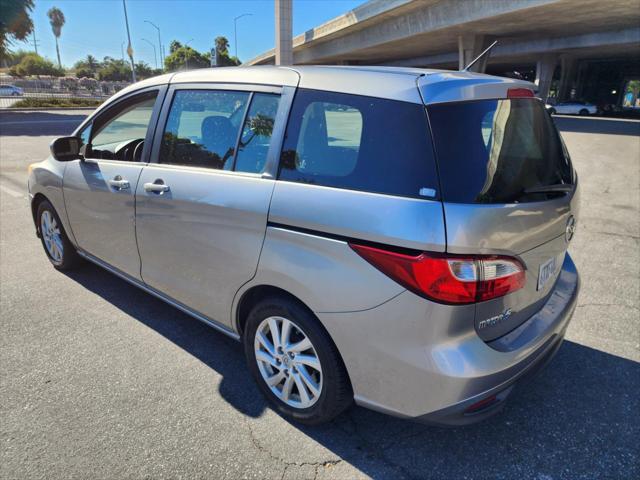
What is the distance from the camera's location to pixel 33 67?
299 feet

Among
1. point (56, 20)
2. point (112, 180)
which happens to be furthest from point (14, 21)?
point (56, 20)

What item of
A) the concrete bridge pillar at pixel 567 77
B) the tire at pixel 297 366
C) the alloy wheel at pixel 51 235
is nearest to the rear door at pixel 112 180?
the alloy wheel at pixel 51 235

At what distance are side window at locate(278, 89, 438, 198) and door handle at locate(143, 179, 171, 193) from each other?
0.95m

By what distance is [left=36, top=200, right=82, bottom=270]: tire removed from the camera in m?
4.24

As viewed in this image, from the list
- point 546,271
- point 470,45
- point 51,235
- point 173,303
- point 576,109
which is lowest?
point 173,303

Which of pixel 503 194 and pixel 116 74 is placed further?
pixel 116 74

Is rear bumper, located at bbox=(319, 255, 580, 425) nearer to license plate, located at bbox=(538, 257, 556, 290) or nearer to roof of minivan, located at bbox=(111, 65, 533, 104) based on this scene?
license plate, located at bbox=(538, 257, 556, 290)

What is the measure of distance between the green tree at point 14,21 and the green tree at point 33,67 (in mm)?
71335

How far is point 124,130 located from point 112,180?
708 millimetres

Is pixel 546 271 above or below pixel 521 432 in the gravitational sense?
above

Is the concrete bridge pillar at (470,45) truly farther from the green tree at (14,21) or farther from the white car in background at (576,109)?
the green tree at (14,21)

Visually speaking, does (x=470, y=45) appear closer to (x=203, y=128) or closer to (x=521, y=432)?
(x=203, y=128)

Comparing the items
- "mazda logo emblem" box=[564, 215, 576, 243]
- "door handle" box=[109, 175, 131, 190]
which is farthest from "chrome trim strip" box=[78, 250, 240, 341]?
"mazda logo emblem" box=[564, 215, 576, 243]

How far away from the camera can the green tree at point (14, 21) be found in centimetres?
2886
